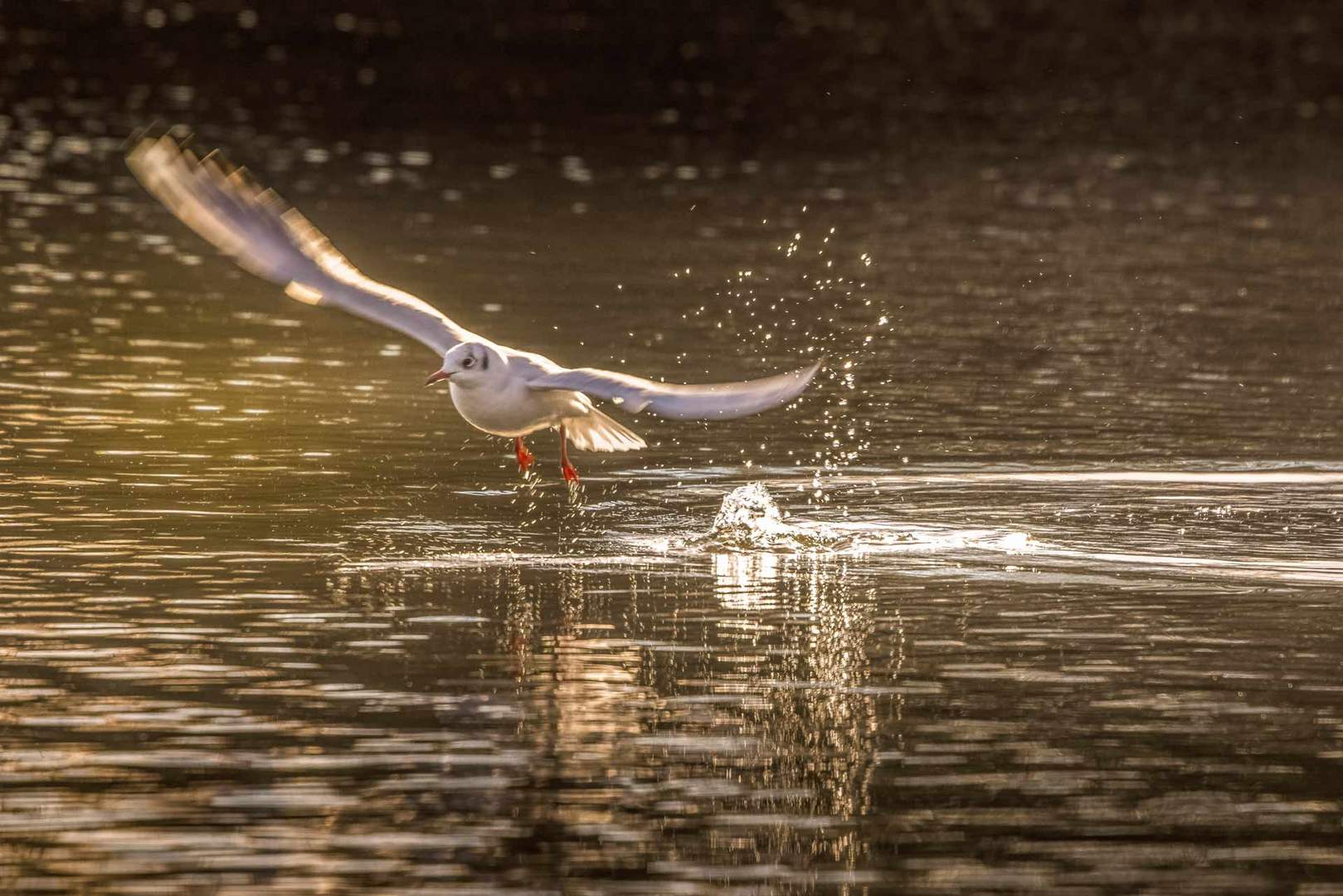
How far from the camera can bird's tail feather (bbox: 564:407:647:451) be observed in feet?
60.1

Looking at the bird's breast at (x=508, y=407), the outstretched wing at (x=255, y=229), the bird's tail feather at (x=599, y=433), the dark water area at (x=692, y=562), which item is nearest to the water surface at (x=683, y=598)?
the dark water area at (x=692, y=562)

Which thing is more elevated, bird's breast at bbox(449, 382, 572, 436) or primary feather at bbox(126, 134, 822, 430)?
primary feather at bbox(126, 134, 822, 430)

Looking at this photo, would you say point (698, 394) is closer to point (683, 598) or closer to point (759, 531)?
point (683, 598)

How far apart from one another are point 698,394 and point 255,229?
374cm

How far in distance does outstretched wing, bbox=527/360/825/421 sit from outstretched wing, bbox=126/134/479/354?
2.24m

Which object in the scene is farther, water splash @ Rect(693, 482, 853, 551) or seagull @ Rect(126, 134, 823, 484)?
water splash @ Rect(693, 482, 853, 551)

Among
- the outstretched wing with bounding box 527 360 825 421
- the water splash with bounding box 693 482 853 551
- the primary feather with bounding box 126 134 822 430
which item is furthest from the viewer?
the water splash with bounding box 693 482 853 551

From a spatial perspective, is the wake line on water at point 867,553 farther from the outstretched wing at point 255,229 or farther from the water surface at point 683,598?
the outstretched wing at point 255,229

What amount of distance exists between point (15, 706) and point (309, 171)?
31058 mm

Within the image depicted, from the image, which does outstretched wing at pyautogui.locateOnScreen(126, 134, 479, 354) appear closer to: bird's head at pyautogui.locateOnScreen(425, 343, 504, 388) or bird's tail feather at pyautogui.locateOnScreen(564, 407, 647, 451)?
bird's head at pyautogui.locateOnScreen(425, 343, 504, 388)

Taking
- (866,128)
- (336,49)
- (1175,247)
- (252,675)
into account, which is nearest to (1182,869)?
(252,675)

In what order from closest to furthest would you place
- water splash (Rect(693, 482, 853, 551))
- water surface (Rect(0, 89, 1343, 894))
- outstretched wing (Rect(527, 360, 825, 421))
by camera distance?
water surface (Rect(0, 89, 1343, 894)) → outstretched wing (Rect(527, 360, 825, 421)) → water splash (Rect(693, 482, 853, 551))

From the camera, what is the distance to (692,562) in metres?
16.6

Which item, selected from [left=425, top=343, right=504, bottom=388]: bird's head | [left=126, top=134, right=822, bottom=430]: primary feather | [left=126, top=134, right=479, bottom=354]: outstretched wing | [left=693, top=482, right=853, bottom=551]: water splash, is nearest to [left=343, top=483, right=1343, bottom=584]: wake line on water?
[left=693, top=482, right=853, bottom=551]: water splash
